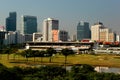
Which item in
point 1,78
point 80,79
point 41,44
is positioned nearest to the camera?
point 1,78

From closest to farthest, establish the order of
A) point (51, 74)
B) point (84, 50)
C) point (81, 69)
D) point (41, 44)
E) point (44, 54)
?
point (51, 74), point (81, 69), point (44, 54), point (84, 50), point (41, 44)

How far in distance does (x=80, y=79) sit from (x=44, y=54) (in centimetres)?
6049

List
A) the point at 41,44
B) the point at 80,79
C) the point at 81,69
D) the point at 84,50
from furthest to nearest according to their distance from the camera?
the point at 41,44, the point at 84,50, the point at 81,69, the point at 80,79

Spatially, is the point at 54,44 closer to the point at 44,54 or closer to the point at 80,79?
the point at 44,54

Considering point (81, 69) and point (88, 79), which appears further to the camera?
point (81, 69)

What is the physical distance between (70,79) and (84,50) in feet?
420

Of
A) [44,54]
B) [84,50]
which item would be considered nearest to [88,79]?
[44,54]

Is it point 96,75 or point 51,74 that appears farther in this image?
point 51,74

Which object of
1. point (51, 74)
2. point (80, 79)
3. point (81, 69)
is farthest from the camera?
point (81, 69)

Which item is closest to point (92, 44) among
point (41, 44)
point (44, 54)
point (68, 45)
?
point (68, 45)

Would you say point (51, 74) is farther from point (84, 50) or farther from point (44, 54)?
point (84, 50)

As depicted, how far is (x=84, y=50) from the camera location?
16925 centimetres

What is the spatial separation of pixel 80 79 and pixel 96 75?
277 cm

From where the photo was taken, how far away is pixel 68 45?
187 m
